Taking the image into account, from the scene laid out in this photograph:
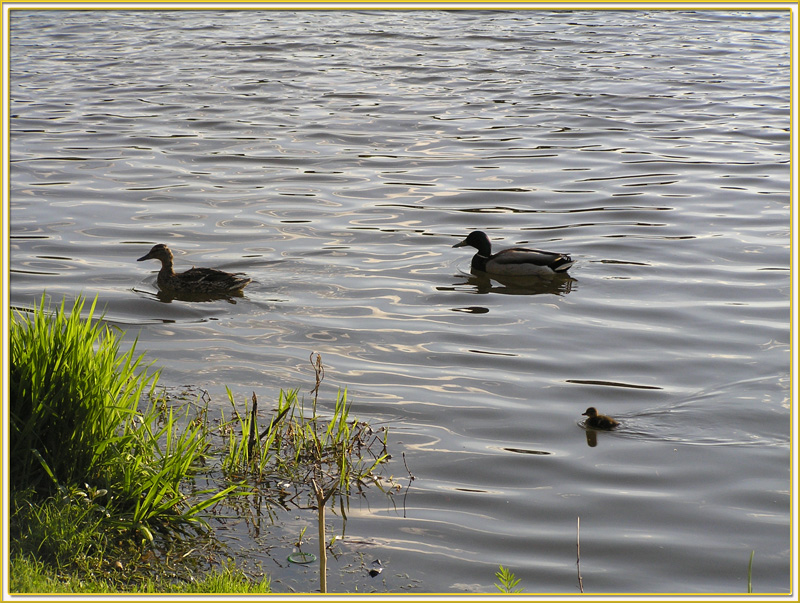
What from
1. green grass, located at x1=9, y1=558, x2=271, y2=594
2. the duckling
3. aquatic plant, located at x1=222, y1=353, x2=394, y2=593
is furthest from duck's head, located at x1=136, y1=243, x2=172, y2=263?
green grass, located at x1=9, y1=558, x2=271, y2=594

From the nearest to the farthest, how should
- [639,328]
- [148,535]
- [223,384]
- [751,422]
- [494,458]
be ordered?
1. [148,535]
2. [494,458]
3. [751,422]
4. [223,384]
5. [639,328]

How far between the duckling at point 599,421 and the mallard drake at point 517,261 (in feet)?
11.5

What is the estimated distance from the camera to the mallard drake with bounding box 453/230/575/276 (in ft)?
32.7

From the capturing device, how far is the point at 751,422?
678 centimetres

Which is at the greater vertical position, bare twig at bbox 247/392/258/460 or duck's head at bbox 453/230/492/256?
duck's head at bbox 453/230/492/256

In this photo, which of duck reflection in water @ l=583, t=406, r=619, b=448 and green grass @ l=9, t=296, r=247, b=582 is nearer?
green grass @ l=9, t=296, r=247, b=582

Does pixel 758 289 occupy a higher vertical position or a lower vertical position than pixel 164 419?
higher

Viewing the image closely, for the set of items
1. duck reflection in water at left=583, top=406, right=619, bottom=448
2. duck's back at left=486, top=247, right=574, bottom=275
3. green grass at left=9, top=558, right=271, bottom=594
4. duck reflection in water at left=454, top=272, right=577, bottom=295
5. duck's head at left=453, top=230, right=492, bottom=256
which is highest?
duck's head at left=453, top=230, right=492, bottom=256

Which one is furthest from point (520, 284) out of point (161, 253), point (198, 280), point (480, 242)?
point (161, 253)

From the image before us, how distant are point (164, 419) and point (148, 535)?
5.58 ft

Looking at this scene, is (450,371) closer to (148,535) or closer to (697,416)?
(697,416)

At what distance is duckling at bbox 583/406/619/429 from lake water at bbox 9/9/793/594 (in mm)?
93

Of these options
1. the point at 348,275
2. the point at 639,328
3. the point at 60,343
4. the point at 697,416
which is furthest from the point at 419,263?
the point at 60,343

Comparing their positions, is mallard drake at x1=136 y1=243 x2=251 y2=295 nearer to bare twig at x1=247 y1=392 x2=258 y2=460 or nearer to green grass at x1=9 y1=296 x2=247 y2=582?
bare twig at x1=247 y1=392 x2=258 y2=460
